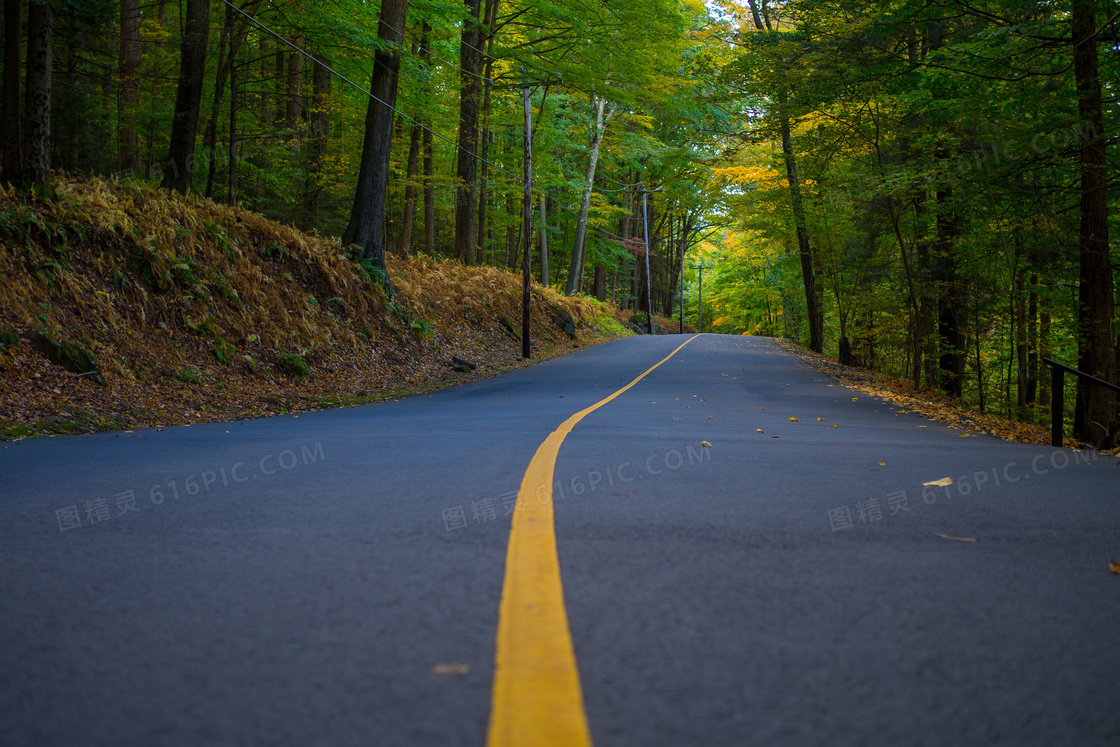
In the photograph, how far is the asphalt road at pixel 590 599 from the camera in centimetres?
190

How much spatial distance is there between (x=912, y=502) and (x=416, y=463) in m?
3.53

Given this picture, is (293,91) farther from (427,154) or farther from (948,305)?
(948,305)

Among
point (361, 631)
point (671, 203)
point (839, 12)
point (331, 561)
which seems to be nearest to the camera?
point (361, 631)

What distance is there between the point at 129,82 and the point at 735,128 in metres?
27.7

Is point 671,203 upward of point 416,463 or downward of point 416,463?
upward

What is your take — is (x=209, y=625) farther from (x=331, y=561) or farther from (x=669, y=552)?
(x=669, y=552)

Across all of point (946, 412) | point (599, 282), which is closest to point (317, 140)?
point (946, 412)

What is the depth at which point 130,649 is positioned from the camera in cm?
233

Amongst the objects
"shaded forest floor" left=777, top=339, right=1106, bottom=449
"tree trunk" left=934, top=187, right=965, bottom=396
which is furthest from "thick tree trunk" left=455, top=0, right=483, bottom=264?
"tree trunk" left=934, top=187, right=965, bottom=396

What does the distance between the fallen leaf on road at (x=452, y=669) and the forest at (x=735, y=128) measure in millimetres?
11466

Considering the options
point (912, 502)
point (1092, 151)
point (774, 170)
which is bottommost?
point (912, 502)

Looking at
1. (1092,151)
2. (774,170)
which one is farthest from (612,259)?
(1092,151)

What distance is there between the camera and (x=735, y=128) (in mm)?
38594

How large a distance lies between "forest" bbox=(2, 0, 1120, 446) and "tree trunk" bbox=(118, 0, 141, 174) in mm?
85
